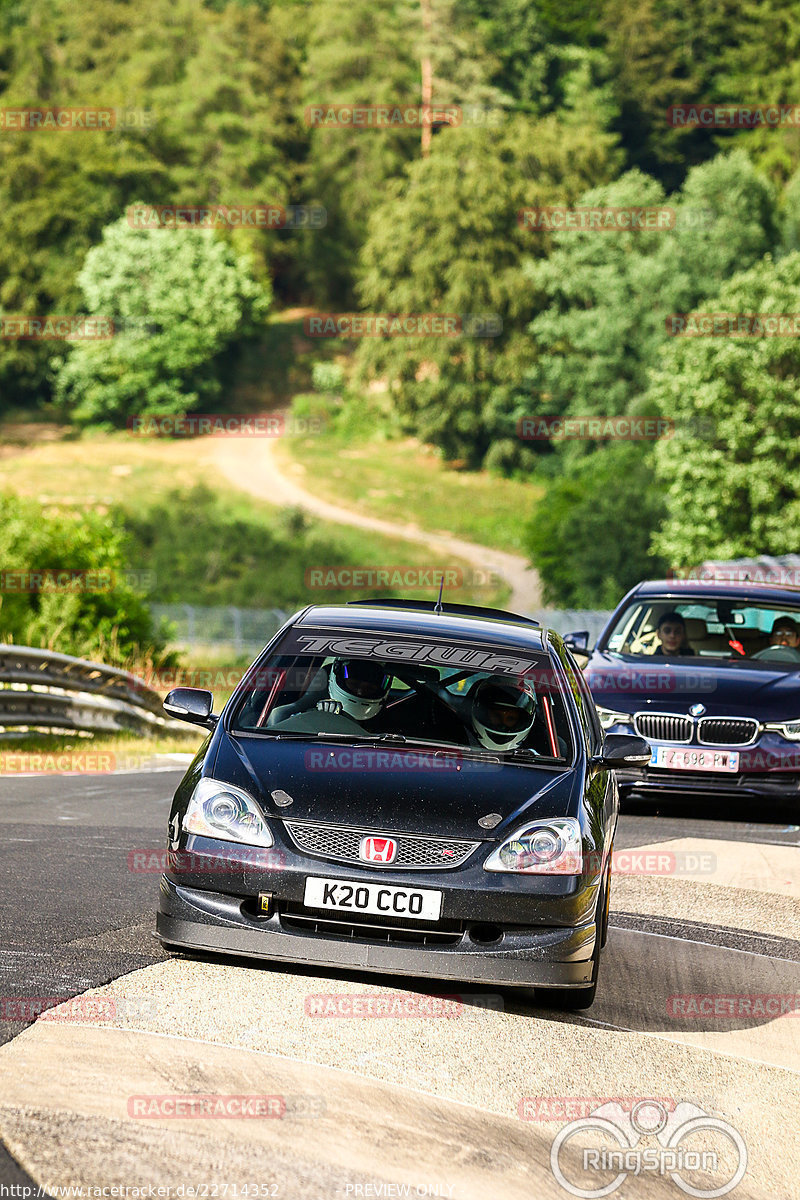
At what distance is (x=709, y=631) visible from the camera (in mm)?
14164

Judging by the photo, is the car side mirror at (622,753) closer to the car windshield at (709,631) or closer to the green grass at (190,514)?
the car windshield at (709,631)

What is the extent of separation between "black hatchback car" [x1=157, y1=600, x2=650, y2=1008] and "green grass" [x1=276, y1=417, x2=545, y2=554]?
73.0 metres

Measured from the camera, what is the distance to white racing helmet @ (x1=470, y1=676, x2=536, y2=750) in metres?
7.38

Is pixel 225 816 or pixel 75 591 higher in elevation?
pixel 225 816

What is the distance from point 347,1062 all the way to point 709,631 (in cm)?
910

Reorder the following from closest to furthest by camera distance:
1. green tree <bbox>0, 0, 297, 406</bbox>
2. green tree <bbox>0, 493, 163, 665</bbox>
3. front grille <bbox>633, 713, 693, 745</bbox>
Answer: front grille <bbox>633, 713, 693, 745</bbox> < green tree <bbox>0, 493, 163, 665</bbox> < green tree <bbox>0, 0, 297, 406</bbox>

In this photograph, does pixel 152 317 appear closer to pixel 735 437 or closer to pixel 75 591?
pixel 735 437

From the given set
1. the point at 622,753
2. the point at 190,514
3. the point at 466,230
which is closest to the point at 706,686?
the point at 622,753

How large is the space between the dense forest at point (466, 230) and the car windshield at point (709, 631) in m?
47.6

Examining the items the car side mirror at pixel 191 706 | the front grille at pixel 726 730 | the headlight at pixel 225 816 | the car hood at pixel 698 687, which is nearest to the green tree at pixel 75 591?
the car hood at pixel 698 687

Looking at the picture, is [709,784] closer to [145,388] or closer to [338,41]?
[145,388]

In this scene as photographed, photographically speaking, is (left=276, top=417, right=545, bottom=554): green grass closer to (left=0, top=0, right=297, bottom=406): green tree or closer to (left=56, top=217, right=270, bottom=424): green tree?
(left=56, top=217, right=270, bottom=424): green tree

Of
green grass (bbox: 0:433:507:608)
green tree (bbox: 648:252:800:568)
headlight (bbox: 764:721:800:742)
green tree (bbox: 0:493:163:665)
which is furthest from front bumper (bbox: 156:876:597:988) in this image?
green grass (bbox: 0:433:507:608)

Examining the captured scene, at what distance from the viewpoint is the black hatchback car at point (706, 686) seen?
12.8m
